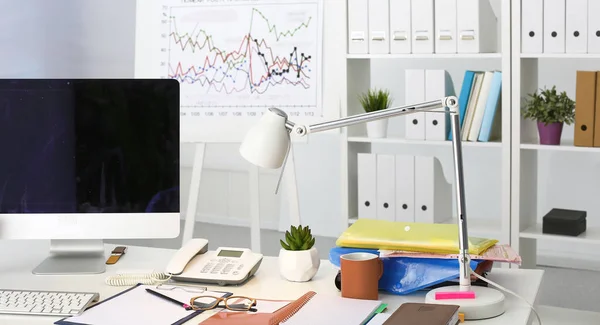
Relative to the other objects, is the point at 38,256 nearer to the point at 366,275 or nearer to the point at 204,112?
the point at 366,275

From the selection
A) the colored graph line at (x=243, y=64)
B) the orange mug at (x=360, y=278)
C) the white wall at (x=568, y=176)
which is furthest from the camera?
the white wall at (x=568, y=176)

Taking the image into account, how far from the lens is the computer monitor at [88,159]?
2.19 meters

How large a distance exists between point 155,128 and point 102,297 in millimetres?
469

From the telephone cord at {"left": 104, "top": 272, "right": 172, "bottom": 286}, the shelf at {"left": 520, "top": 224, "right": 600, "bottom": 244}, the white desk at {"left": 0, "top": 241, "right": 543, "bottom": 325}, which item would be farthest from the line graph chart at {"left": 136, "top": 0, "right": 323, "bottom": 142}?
the telephone cord at {"left": 104, "top": 272, "right": 172, "bottom": 286}

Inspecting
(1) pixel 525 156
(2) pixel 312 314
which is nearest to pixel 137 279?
(2) pixel 312 314

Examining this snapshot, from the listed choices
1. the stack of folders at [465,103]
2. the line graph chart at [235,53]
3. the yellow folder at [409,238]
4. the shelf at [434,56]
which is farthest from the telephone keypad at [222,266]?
the shelf at [434,56]

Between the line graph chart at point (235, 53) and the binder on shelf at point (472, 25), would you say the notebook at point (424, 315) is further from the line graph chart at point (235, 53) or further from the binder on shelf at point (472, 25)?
the binder on shelf at point (472, 25)

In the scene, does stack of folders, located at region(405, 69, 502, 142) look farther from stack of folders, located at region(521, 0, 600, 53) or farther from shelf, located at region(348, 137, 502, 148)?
stack of folders, located at region(521, 0, 600, 53)

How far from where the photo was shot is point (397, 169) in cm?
367

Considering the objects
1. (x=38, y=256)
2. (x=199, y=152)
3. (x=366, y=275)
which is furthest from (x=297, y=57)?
(x=366, y=275)

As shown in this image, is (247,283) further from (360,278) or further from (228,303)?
(360,278)

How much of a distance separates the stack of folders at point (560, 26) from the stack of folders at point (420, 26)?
0.20 metres

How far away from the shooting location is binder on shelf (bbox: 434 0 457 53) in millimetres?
3480

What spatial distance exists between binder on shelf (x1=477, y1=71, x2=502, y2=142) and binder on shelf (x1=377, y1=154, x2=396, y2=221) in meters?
0.40
